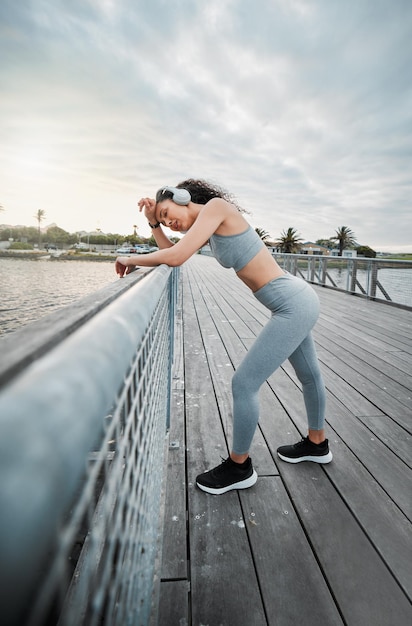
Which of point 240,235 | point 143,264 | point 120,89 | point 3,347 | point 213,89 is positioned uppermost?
point 120,89

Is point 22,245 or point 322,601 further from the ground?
point 22,245

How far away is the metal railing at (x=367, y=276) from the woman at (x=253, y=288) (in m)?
6.16

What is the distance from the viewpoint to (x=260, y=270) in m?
1.67

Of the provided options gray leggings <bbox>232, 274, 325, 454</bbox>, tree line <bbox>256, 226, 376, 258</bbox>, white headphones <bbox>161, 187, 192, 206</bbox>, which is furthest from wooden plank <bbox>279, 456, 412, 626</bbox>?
Result: tree line <bbox>256, 226, 376, 258</bbox>

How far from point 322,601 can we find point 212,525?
533 mm

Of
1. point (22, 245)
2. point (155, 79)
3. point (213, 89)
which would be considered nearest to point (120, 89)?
point (213, 89)

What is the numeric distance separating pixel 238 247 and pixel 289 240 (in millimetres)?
70837

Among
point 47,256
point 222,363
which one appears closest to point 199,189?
point 222,363

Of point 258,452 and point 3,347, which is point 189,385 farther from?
point 3,347

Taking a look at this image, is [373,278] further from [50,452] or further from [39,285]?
[39,285]

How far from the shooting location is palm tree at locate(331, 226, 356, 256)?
3172 inches

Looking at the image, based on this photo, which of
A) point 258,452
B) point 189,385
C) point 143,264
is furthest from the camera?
point 189,385

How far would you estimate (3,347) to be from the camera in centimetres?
34

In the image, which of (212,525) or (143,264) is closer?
(212,525)
